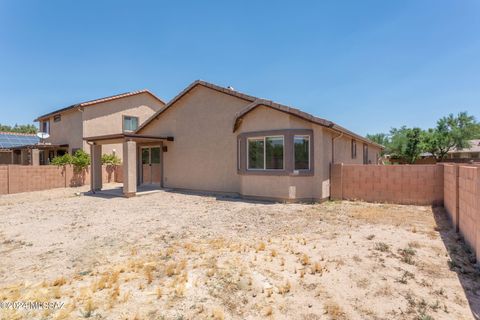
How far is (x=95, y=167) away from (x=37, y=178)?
463 cm

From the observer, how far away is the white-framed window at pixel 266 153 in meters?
11.1

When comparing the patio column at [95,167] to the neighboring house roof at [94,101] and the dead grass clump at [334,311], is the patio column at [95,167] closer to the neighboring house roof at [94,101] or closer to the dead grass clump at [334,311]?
the neighboring house roof at [94,101]

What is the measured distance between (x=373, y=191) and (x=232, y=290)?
372 inches

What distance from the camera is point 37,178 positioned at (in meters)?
16.6

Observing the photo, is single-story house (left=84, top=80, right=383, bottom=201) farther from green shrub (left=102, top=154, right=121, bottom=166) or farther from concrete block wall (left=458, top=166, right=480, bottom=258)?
green shrub (left=102, top=154, right=121, bottom=166)

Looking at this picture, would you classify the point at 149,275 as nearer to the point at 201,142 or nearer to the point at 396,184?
the point at 396,184

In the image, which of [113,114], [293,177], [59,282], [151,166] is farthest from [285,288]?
[113,114]

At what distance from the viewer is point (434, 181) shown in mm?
10172

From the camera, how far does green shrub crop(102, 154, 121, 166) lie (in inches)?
843

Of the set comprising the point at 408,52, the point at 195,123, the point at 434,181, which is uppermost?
the point at 408,52

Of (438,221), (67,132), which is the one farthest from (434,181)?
(67,132)

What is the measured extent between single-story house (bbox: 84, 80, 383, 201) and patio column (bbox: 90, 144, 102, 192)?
56 mm

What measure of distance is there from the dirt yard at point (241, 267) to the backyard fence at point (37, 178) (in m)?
8.95

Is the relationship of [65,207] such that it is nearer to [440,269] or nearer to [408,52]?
[440,269]
